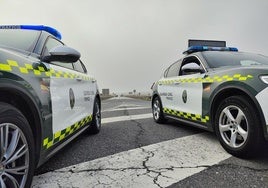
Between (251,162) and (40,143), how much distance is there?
222 centimetres

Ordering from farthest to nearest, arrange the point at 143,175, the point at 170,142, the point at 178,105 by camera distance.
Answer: the point at 178,105 < the point at 170,142 < the point at 143,175

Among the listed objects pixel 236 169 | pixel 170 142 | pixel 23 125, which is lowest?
pixel 170 142

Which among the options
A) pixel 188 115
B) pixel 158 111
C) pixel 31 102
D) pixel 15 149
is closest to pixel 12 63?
pixel 31 102

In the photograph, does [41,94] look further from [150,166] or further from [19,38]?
[150,166]

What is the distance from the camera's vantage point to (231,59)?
4.01m

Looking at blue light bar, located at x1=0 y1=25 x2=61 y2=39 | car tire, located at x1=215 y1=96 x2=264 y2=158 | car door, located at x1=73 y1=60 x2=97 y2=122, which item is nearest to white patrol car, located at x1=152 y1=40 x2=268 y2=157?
car tire, located at x1=215 y1=96 x2=264 y2=158

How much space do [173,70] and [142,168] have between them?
323cm

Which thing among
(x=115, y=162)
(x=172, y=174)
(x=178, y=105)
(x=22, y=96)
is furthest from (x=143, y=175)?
(x=178, y=105)

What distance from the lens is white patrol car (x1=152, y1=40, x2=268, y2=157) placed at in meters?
2.65

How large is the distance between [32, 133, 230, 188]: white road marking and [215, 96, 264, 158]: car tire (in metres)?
0.21

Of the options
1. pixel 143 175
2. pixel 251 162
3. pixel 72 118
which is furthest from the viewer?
pixel 72 118

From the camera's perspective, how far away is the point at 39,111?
2014mm

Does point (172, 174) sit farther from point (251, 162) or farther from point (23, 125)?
point (23, 125)

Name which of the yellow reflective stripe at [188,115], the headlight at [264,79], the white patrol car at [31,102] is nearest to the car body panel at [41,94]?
the white patrol car at [31,102]
